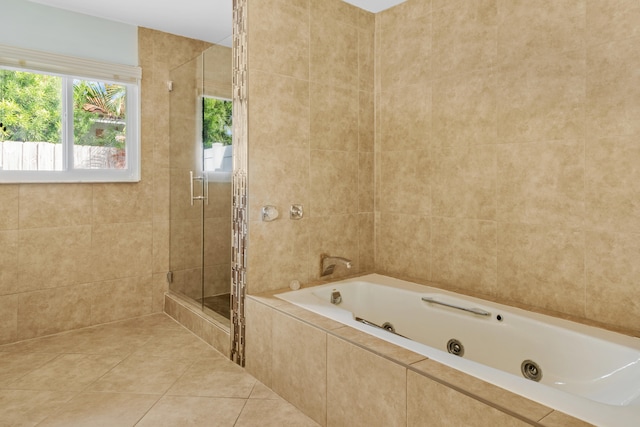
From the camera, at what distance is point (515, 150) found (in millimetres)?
2191

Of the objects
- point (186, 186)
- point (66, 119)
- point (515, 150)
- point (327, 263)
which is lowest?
point (327, 263)

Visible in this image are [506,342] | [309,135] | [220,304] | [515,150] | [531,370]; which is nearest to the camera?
[531,370]

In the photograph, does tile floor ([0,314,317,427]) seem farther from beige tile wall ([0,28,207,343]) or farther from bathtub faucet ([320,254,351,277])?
bathtub faucet ([320,254,351,277])

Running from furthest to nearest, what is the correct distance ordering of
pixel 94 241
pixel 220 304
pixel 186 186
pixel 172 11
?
pixel 186 186, pixel 94 241, pixel 172 11, pixel 220 304

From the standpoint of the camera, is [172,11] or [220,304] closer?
[220,304]

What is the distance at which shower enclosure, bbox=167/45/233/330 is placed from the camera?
2.66 m

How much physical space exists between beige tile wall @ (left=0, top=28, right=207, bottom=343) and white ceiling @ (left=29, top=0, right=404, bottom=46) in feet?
0.63

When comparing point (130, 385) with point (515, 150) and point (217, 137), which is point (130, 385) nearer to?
point (217, 137)

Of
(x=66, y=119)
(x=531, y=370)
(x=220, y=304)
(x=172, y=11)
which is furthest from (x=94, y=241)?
(x=531, y=370)

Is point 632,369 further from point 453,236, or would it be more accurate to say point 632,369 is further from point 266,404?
point 266,404

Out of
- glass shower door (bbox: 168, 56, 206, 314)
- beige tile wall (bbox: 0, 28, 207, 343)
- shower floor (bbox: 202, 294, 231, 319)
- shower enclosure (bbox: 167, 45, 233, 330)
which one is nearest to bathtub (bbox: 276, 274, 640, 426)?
shower floor (bbox: 202, 294, 231, 319)

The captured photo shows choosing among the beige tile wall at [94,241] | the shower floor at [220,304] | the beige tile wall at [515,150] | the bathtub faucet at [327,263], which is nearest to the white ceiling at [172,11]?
the beige tile wall at [94,241]

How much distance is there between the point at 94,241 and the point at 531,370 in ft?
9.91

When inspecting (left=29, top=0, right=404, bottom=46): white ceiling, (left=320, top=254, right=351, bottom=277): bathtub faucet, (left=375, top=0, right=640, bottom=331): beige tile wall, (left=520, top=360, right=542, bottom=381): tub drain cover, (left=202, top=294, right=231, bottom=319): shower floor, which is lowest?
(left=520, top=360, right=542, bottom=381): tub drain cover
